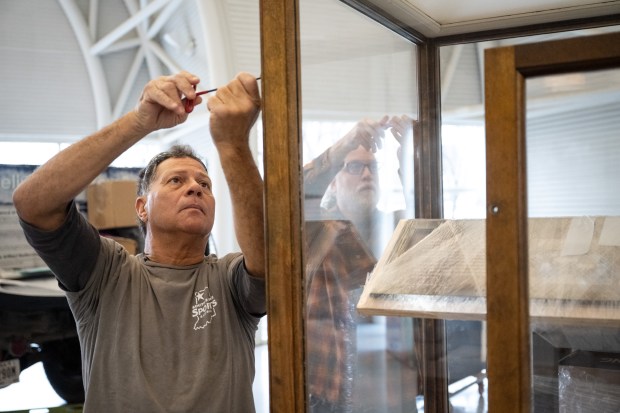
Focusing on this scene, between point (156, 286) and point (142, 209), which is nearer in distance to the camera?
point (156, 286)

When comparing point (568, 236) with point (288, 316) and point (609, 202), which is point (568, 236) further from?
point (288, 316)

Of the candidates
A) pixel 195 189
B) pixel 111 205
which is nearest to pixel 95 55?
pixel 111 205

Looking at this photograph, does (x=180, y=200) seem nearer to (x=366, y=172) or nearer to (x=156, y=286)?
(x=156, y=286)

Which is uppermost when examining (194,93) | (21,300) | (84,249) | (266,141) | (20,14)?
(20,14)

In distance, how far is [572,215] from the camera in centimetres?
124

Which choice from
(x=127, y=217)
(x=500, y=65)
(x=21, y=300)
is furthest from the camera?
(x=127, y=217)

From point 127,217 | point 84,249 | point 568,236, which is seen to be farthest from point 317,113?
point 127,217

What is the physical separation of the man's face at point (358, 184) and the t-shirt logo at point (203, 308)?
55 cm

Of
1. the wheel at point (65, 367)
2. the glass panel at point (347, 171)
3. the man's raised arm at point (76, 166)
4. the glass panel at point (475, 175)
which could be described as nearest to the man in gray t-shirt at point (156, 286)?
the man's raised arm at point (76, 166)

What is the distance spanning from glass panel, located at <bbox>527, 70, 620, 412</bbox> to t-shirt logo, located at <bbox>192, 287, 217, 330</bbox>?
35.7 inches

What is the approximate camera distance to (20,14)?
879 cm

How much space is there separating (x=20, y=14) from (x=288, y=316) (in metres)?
8.58

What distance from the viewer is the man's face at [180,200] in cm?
204

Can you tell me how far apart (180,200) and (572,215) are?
3.83 ft
